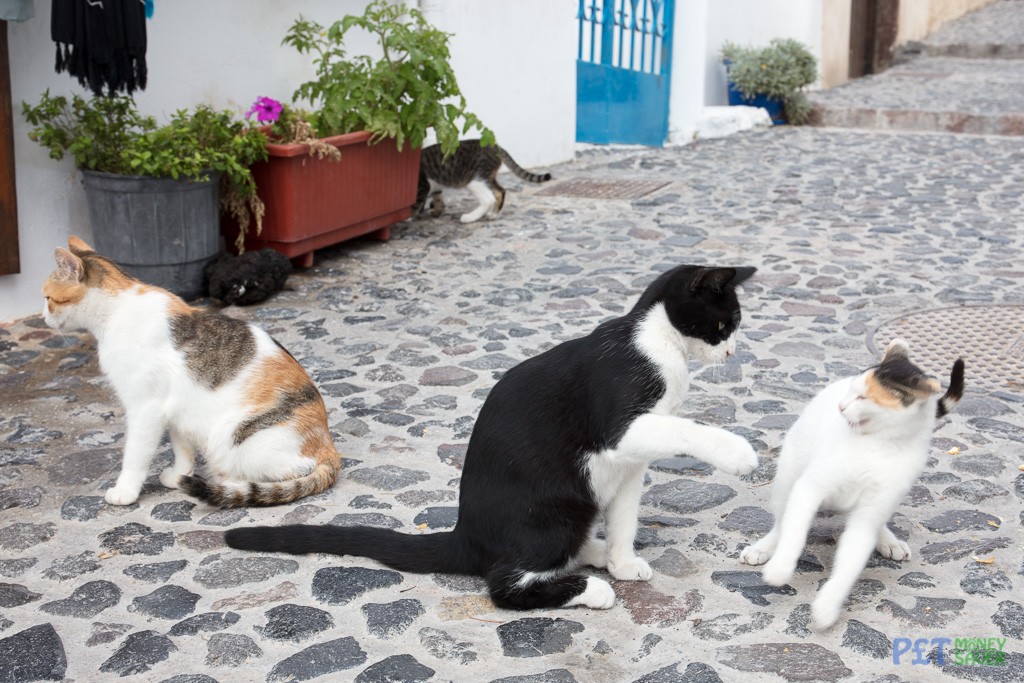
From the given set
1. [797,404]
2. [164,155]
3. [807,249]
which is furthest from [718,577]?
[807,249]

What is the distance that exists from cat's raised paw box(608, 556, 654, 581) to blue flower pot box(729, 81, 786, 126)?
37.0 ft

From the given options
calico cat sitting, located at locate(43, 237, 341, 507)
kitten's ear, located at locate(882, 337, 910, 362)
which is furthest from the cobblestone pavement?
kitten's ear, located at locate(882, 337, 910, 362)

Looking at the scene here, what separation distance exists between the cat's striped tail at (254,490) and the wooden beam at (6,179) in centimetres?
251

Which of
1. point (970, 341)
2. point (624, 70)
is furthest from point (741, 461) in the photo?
point (624, 70)

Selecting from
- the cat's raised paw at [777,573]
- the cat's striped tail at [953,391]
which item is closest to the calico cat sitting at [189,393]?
the cat's raised paw at [777,573]

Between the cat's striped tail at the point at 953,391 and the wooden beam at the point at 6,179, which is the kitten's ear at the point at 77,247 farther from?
Answer: the cat's striped tail at the point at 953,391

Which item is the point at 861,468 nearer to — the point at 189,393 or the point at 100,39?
the point at 189,393

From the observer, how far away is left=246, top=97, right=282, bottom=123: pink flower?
22.3 feet

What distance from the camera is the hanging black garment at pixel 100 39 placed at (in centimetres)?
527

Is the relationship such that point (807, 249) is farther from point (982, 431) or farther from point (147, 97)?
point (147, 97)

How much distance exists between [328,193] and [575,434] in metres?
4.23

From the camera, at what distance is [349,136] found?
6953mm

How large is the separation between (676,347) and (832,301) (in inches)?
135

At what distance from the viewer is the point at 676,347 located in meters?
3.12
